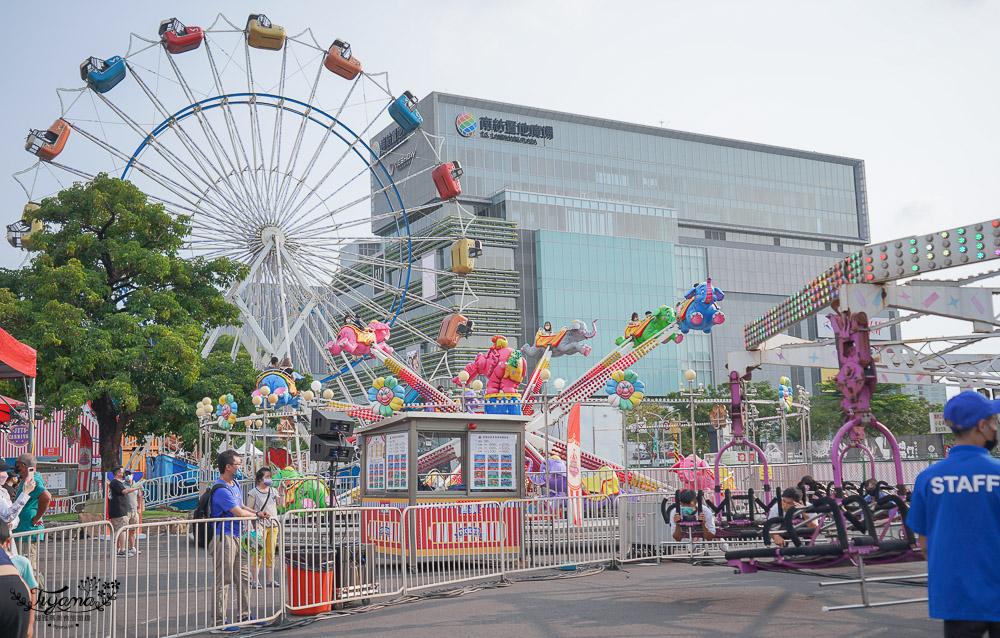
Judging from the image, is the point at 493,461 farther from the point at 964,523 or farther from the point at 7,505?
the point at 964,523

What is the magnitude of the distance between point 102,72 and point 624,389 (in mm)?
18777

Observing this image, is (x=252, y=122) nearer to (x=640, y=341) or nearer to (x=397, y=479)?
(x=640, y=341)

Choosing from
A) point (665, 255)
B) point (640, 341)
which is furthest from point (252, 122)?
point (665, 255)

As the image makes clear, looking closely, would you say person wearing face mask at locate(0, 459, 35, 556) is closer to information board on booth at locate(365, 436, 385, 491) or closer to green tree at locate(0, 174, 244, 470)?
information board on booth at locate(365, 436, 385, 491)

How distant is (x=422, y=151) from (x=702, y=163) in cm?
3226

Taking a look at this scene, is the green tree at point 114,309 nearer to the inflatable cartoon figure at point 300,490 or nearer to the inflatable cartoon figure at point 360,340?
the inflatable cartoon figure at point 360,340

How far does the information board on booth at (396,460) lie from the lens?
1362 centimetres

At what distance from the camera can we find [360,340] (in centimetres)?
2434

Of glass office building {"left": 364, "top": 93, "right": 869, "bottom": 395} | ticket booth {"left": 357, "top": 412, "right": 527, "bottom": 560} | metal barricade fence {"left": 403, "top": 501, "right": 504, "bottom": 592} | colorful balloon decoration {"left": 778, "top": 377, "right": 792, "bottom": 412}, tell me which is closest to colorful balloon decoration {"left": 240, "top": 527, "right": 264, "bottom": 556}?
metal barricade fence {"left": 403, "top": 501, "right": 504, "bottom": 592}

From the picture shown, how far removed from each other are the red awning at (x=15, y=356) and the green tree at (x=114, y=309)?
8.84 metres

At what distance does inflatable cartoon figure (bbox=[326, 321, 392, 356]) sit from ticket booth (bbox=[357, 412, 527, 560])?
9.40 metres

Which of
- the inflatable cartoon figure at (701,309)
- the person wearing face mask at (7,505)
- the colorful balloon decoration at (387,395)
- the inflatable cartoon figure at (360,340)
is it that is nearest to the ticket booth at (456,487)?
the person wearing face mask at (7,505)

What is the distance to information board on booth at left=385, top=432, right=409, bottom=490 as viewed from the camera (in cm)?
1362

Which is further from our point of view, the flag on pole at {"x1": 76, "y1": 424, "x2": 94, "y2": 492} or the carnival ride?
the flag on pole at {"x1": 76, "y1": 424, "x2": 94, "y2": 492}
